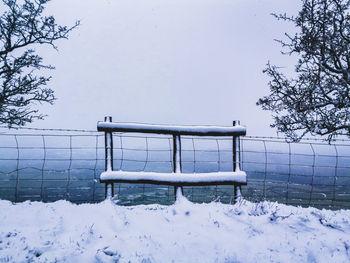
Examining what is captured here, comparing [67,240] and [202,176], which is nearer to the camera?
[67,240]

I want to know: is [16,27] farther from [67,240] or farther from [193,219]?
[193,219]

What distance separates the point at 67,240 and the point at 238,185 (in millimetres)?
2913

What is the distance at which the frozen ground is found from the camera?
8.70 ft

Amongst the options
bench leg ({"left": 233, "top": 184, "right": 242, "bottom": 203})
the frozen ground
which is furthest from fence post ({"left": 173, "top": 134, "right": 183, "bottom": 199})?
bench leg ({"left": 233, "top": 184, "right": 242, "bottom": 203})

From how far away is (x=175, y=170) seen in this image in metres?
4.45

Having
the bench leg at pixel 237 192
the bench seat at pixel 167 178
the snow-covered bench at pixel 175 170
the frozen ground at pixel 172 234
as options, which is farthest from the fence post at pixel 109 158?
the bench leg at pixel 237 192

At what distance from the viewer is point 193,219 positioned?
135 inches

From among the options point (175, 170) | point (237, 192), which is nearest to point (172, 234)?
point (175, 170)

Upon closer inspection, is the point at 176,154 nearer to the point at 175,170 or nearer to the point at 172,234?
the point at 175,170

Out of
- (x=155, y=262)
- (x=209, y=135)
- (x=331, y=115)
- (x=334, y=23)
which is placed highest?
(x=334, y=23)

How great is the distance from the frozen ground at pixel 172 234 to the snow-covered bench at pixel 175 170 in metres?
0.45

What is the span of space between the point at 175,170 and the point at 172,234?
153cm

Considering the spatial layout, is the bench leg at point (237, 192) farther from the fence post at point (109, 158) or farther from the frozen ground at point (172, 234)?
the fence post at point (109, 158)

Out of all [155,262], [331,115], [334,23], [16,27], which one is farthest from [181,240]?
[16,27]
